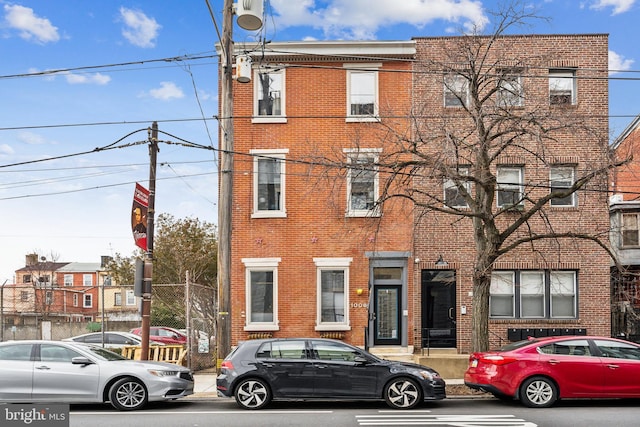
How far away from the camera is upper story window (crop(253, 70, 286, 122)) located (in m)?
21.5

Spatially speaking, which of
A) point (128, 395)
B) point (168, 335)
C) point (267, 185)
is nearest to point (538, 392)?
point (128, 395)

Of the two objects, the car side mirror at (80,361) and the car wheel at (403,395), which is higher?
the car side mirror at (80,361)

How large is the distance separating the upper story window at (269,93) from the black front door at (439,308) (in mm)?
7163

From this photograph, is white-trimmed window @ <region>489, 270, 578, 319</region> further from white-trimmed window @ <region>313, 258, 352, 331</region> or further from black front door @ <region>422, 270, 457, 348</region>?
white-trimmed window @ <region>313, 258, 352, 331</region>

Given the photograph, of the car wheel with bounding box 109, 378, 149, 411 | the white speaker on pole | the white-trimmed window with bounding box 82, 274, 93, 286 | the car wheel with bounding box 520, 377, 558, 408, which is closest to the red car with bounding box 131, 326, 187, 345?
the car wheel with bounding box 109, 378, 149, 411

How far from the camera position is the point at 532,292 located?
21.2 m

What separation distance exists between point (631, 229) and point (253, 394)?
56.4ft

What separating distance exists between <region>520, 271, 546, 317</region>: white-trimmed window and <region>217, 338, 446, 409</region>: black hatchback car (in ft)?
30.3

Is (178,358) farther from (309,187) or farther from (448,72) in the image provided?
(448,72)

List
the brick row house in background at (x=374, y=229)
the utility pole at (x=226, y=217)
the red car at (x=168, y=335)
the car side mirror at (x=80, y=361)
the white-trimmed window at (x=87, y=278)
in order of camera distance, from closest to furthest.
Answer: the car side mirror at (x=80, y=361), the utility pole at (x=226, y=217), the brick row house in background at (x=374, y=229), the red car at (x=168, y=335), the white-trimmed window at (x=87, y=278)

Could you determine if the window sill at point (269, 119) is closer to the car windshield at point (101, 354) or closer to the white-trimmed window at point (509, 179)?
the white-trimmed window at point (509, 179)

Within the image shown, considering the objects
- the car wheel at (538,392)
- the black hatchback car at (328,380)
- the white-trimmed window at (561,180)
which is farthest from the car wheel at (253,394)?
the white-trimmed window at (561,180)

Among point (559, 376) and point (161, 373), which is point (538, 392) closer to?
point (559, 376)

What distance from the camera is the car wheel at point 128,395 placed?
12688 mm
